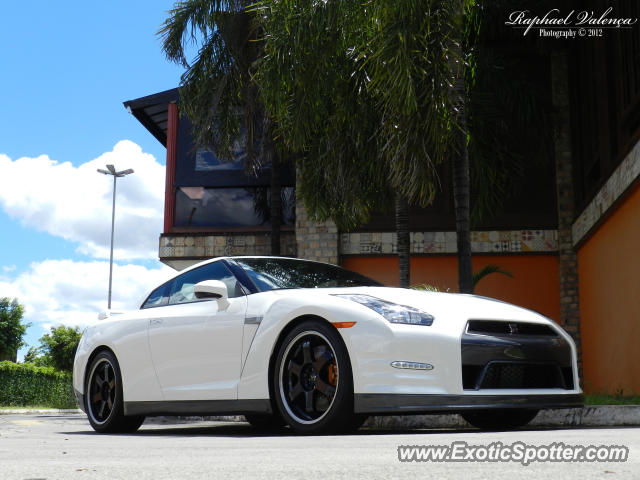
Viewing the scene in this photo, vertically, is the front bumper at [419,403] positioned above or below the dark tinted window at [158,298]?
below

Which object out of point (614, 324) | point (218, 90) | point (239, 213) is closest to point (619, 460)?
point (614, 324)

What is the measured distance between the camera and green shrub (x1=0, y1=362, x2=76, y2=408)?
28.4 meters

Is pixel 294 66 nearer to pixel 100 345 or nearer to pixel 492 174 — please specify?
pixel 492 174

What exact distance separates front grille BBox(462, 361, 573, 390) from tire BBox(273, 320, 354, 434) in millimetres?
743

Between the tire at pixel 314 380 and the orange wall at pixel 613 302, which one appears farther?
the orange wall at pixel 613 302

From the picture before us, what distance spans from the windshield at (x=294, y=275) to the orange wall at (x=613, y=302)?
20.3 ft

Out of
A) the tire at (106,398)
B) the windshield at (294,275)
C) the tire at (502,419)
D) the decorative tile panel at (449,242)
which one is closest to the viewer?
the windshield at (294,275)

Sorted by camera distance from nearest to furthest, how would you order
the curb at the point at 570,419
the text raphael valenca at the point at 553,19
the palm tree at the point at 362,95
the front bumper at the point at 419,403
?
the front bumper at the point at 419,403
the curb at the point at 570,419
the palm tree at the point at 362,95
the text raphael valenca at the point at 553,19

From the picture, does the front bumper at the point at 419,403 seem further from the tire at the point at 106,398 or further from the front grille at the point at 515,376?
the tire at the point at 106,398

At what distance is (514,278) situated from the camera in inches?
713

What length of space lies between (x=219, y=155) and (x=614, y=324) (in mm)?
8250

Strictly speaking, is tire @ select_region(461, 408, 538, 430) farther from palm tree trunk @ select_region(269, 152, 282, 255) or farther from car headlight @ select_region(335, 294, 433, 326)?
palm tree trunk @ select_region(269, 152, 282, 255)

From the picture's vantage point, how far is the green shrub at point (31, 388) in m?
28.4

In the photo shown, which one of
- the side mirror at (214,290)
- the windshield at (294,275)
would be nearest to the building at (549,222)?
the windshield at (294,275)
